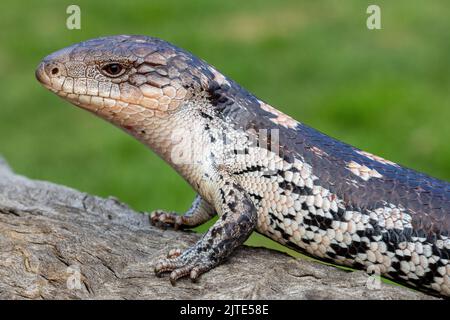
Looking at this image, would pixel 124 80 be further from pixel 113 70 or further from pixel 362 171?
pixel 362 171

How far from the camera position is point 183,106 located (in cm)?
627

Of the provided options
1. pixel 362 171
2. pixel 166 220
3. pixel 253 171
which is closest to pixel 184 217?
pixel 166 220

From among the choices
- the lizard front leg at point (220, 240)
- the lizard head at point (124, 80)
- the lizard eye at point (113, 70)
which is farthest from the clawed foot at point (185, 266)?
the lizard eye at point (113, 70)

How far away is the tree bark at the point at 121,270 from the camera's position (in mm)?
5434

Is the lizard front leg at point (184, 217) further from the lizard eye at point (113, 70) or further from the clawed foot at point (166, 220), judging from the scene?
the lizard eye at point (113, 70)

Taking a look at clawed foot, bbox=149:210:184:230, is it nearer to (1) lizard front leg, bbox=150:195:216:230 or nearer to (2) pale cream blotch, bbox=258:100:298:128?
(1) lizard front leg, bbox=150:195:216:230

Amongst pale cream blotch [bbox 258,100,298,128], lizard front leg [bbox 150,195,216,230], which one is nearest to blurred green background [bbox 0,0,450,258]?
lizard front leg [bbox 150,195,216,230]

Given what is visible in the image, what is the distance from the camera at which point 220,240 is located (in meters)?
5.73

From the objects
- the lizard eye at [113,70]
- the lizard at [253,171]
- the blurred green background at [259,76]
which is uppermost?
the lizard eye at [113,70]

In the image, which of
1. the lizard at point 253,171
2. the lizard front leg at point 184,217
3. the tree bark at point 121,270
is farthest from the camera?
the lizard front leg at point 184,217

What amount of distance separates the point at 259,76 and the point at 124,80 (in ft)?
29.3

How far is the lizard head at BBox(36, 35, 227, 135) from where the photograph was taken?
6.15 meters

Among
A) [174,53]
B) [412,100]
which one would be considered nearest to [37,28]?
[412,100]
